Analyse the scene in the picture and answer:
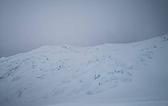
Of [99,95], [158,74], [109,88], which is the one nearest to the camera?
[99,95]

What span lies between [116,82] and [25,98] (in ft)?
17.5

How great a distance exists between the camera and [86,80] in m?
5.44

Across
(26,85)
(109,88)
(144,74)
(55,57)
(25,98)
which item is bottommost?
(25,98)

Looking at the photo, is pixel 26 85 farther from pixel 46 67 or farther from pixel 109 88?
pixel 109 88

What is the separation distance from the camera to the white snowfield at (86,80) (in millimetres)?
3793

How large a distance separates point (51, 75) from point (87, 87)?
10.9 feet

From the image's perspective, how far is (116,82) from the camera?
14.6 ft

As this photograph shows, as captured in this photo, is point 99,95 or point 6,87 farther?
point 6,87

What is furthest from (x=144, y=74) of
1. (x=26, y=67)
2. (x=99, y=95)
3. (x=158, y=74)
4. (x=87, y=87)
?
(x=26, y=67)

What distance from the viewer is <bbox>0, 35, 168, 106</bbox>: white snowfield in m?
3.79

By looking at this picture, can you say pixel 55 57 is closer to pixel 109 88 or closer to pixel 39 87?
pixel 39 87

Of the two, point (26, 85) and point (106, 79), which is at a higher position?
point (106, 79)

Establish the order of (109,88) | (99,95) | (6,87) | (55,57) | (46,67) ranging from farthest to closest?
(55,57), (46,67), (6,87), (109,88), (99,95)

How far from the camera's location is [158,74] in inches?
183
